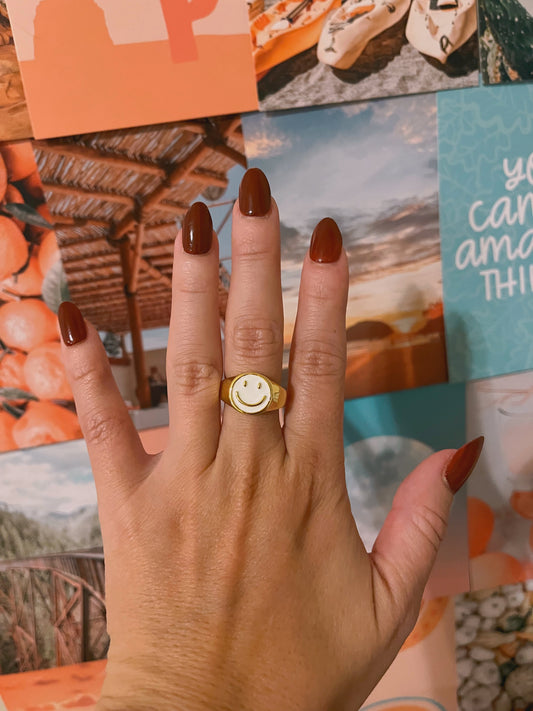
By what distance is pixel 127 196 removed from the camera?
1.97ft

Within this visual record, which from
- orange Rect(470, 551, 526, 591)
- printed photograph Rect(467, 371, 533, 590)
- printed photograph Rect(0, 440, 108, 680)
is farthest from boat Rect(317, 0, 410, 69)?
orange Rect(470, 551, 526, 591)

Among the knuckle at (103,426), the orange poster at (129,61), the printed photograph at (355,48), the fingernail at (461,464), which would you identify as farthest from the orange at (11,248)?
the fingernail at (461,464)

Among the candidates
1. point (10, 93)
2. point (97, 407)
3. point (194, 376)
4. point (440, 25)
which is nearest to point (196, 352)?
point (194, 376)

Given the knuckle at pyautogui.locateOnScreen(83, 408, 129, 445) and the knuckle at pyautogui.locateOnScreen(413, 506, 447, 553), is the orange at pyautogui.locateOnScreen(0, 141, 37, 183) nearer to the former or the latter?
the knuckle at pyautogui.locateOnScreen(83, 408, 129, 445)

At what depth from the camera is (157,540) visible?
1.63 feet

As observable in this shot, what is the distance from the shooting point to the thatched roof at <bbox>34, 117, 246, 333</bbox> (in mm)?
584

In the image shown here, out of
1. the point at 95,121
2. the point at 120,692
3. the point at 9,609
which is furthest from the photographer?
the point at 9,609

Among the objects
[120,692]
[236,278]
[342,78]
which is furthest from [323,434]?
[342,78]

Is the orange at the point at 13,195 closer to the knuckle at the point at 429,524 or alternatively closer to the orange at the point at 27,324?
the orange at the point at 27,324

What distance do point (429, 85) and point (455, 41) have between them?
5 centimetres

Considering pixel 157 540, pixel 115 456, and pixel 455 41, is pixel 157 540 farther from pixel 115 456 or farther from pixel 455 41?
pixel 455 41

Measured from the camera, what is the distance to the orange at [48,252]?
0.60 metres

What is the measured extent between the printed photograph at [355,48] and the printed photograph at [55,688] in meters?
0.76

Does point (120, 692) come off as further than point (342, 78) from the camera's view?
No
